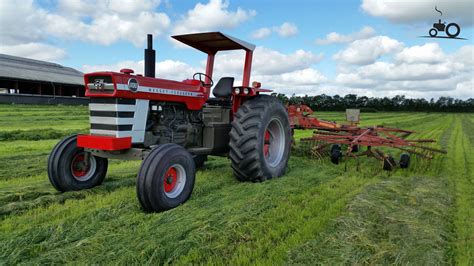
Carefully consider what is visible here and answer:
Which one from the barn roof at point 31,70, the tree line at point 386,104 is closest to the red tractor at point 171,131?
the barn roof at point 31,70

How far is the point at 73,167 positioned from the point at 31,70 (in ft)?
124

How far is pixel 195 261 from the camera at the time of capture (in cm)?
316

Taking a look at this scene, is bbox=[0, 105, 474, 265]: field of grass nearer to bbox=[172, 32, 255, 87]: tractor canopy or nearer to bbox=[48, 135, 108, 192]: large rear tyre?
bbox=[48, 135, 108, 192]: large rear tyre

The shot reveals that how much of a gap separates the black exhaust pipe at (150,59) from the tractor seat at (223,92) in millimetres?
1619

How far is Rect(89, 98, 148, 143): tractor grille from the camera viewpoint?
16.0 feet

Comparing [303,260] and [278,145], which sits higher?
[278,145]

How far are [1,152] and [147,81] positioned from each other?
18.6 ft

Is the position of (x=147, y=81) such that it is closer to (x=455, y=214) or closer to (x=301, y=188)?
(x=301, y=188)

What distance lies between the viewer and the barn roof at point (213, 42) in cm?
620

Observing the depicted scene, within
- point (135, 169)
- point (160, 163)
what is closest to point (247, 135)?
point (160, 163)

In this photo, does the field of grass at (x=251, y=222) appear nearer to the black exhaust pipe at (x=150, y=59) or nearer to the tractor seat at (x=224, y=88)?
the tractor seat at (x=224, y=88)

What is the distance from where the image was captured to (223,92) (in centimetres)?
680

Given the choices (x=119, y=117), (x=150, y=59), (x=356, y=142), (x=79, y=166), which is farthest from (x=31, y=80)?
(x=119, y=117)

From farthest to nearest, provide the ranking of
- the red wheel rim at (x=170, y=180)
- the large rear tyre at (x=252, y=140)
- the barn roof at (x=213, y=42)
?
the barn roof at (x=213, y=42)
the large rear tyre at (x=252, y=140)
the red wheel rim at (x=170, y=180)
